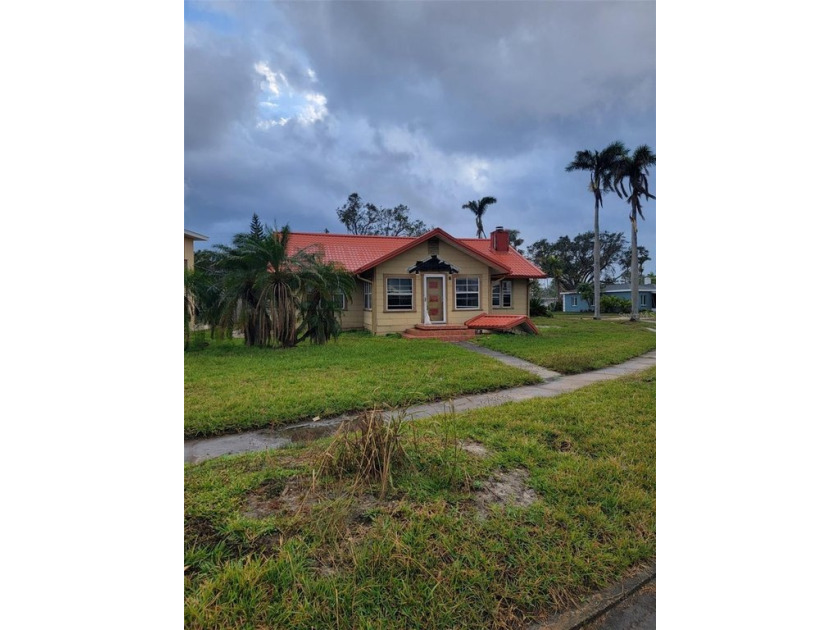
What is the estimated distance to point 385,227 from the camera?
22219mm

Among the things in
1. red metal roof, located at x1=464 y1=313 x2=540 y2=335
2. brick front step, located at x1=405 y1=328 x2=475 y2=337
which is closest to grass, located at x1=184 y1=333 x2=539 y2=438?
brick front step, located at x1=405 y1=328 x2=475 y2=337

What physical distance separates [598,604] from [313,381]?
3.62 meters

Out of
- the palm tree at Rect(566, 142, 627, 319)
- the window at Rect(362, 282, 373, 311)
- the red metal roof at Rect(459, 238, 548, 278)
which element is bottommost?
the window at Rect(362, 282, 373, 311)

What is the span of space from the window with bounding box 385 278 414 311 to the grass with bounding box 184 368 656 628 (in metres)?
8.54

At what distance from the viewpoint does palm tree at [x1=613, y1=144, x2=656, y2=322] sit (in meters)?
15.8

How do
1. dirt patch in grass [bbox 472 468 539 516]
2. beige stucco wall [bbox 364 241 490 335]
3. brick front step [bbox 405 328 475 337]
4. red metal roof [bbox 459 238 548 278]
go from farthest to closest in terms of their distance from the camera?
red metal roof [bbox 459 238 548 278], beige stucco wall [bbox 364 241 490 335], brick front step [bbox 405 328 475 337], dirt patch in grass [bbox 472 468 539 516]

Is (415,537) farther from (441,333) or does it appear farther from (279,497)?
(441,333)

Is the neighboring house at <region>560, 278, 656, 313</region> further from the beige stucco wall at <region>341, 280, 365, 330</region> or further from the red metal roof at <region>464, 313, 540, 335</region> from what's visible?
the beige stucco wall at <region>341, 280, 365, 330</region>

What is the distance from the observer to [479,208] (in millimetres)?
24562

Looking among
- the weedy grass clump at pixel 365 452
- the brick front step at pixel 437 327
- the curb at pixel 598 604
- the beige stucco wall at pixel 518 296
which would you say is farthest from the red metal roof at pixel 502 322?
the curb at pixel 598 604

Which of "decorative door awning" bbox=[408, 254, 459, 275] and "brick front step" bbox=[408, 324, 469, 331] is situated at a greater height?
"decorative door awning" bbox=[408, 254, 459, 275]

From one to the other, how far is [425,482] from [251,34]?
239 cm
